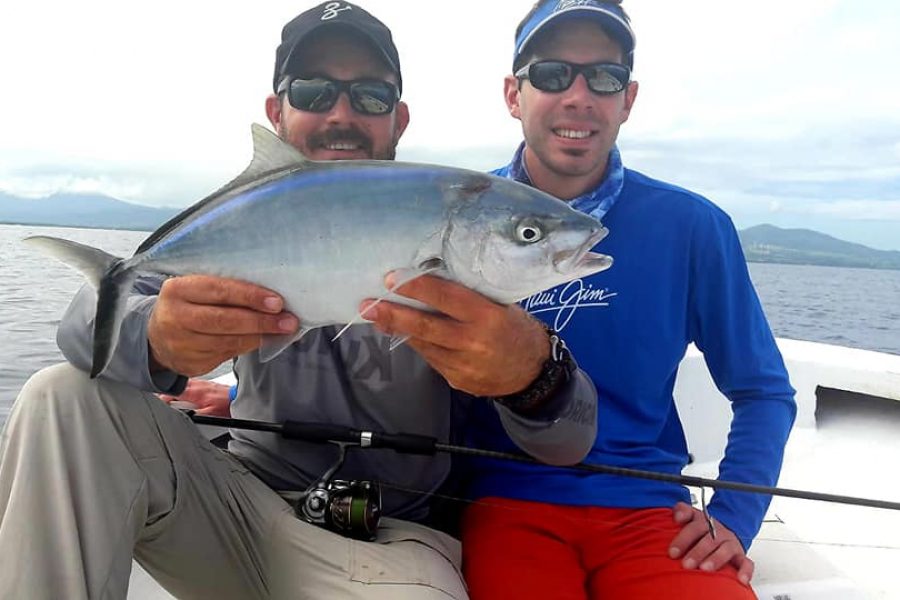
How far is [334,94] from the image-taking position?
2834mm

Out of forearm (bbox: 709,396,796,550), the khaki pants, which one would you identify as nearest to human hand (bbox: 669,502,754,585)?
forearm (bbox: 709,396,796,550)

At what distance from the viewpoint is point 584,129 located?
9.58 feet

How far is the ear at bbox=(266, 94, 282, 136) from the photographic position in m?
2.99

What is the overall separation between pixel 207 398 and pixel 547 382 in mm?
1910

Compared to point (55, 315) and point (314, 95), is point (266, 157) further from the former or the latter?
point (55, 315)

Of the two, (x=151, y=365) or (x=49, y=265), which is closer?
(x=151, y=365)

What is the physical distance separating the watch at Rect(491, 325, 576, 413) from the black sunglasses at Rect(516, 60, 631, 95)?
4.45ft

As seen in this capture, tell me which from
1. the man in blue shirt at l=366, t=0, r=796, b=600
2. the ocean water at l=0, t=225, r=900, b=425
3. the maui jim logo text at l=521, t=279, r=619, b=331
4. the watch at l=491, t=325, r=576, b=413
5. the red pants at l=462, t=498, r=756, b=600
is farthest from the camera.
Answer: the ocean water at l=0, t=225, r=900, b=425

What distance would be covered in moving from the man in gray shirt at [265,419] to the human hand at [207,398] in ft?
1.66

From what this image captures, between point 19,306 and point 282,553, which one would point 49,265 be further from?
point 282,553

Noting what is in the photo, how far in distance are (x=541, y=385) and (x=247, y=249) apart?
918 mm

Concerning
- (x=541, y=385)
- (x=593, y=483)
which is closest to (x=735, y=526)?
(x=593, y=483)

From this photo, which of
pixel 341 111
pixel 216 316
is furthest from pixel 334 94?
pixel 216 316

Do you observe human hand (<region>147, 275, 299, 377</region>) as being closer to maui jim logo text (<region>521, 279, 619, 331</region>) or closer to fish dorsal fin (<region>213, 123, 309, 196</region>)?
fish dorsal fin (<region>213, 123, 309, 196</region>)
